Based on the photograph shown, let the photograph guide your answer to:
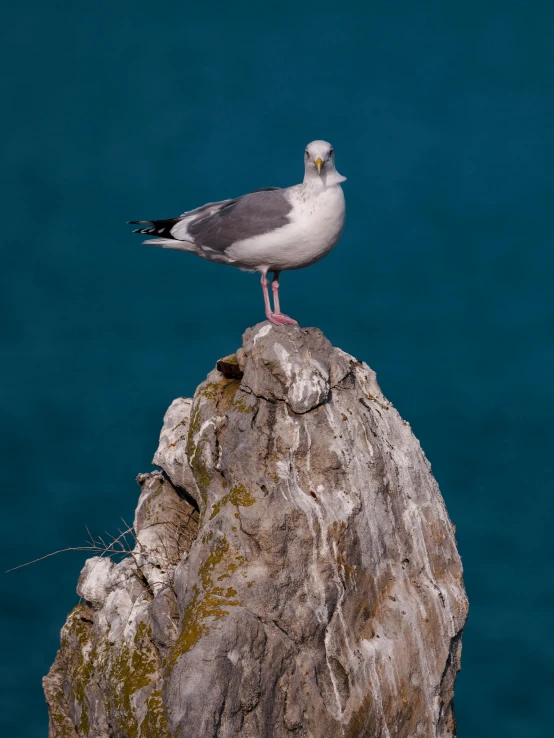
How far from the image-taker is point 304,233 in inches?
424

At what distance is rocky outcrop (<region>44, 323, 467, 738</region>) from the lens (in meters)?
9.92

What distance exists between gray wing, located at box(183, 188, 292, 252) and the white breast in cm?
8

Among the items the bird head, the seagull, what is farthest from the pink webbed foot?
the bird head

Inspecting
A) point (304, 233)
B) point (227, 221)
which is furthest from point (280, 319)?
point (227, 221)

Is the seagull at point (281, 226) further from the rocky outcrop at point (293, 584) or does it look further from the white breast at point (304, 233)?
the rocky outcrop at point (293, 584)

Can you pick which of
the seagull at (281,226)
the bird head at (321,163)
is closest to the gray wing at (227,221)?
the seagull at (281,226)

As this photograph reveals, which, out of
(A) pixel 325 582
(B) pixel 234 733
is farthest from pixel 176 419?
(B) pixel 234 733

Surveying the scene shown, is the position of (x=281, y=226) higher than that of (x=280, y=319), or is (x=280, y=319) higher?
(x=281, y=226)

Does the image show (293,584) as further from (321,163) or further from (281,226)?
(321,163)

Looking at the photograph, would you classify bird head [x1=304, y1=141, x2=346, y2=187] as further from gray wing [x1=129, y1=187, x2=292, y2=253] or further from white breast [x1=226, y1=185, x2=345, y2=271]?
gray wing [x1=129, y1=187, x2=292, y2=253]

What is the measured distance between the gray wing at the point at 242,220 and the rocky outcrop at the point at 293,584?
99 centimetres

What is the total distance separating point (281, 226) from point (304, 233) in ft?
0.77

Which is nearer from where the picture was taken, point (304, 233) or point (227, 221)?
point (304, 233)

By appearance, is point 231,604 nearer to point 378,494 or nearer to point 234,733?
point 234,733
